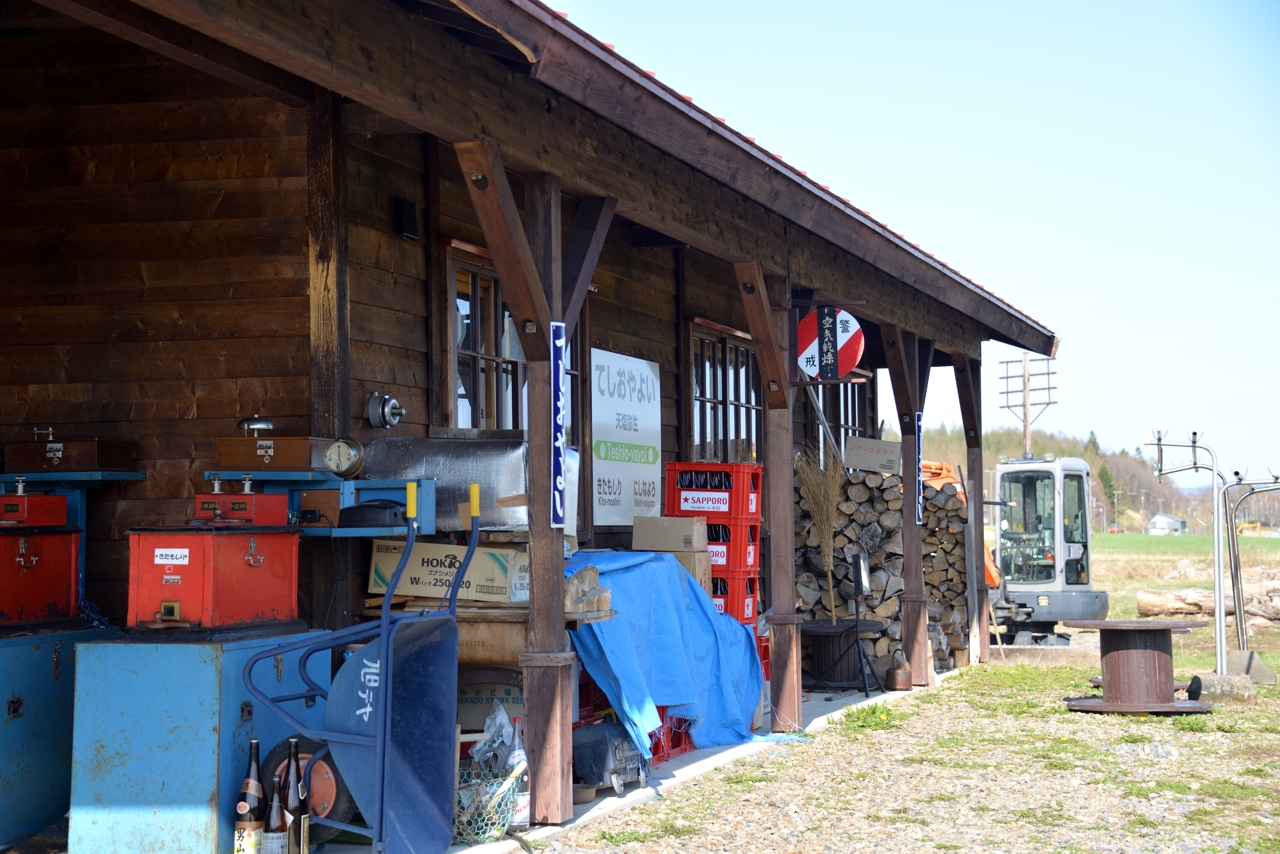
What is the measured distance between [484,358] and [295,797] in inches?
130

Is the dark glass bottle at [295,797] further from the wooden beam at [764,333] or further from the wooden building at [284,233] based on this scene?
the wooden beam at [764,333]

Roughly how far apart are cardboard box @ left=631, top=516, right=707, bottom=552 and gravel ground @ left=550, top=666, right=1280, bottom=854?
1442mm

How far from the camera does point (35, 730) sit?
5.53 meters

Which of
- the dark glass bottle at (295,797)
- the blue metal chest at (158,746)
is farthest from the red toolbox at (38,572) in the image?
the dark glass bottle at (295,797)

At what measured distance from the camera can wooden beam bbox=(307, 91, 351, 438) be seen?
6.07m

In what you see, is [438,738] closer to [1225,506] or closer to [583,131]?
[583,131]

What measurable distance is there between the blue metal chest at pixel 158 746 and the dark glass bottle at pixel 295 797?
0.21 m

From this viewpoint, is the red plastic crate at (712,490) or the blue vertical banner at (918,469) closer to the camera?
the red plastic crate at (712,490)

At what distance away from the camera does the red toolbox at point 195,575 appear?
17.0ft

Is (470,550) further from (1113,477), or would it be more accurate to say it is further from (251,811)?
(1113,477)

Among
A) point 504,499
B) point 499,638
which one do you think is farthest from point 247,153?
point 499,638

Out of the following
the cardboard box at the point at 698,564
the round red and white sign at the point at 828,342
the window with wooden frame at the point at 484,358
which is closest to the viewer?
the window with wooden frame at the point at 484,358

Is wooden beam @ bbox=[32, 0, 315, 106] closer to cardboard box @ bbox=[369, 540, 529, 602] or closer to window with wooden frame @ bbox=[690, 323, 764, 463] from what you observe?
cardboard box @ bbox=[369, 540, 529, 602]

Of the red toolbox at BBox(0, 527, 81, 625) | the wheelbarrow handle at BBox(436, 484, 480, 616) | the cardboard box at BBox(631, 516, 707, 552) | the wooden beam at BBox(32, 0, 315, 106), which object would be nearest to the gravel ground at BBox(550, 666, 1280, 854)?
the wheelbarrow handle at BBox(436, 484, 480, 616)
